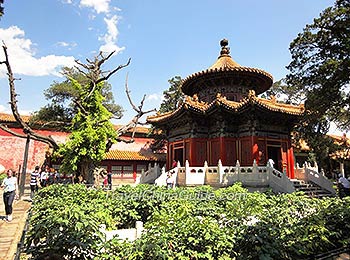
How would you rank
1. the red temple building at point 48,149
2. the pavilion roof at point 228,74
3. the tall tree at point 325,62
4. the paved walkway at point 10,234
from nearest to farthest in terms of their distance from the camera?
1. the paved walkway at point 10,234
2. the tall tree at point 325,62
3. the pavilion roof at point 228,74
4. the red temple building at point 48,149

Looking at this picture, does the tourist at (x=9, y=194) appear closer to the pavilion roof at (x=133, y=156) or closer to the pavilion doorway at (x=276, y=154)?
the pavilion doorway at (x=276, y=154)

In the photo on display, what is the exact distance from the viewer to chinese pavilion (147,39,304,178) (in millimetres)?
15078

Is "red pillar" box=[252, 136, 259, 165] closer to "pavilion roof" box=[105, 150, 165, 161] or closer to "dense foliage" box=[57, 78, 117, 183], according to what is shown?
"dense foliage" box=[57, 78, 117, 183]

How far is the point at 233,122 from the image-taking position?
53.1 ft

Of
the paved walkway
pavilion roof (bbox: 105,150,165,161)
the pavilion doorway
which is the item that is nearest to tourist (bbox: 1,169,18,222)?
the paved walkway

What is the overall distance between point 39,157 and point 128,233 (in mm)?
24249

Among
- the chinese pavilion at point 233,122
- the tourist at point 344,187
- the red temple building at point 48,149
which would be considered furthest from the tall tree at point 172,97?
the tourist at point 344,187

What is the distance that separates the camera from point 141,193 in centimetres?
804

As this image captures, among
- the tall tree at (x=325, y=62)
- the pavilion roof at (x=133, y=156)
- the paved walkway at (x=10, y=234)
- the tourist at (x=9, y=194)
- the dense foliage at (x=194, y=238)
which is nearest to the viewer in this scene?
the dense foliage at (x=194, y=238)

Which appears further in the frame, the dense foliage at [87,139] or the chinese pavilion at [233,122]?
the chinese pavilion at [233,122]

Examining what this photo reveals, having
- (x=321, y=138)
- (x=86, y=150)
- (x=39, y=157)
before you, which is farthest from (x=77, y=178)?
(x=321, y=138)

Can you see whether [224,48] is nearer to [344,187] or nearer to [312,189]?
[312,189]

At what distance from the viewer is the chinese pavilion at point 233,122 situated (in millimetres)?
15078

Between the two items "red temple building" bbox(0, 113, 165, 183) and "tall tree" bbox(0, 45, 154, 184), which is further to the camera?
"red temple building" bbox(0, 113, 165, 183)
